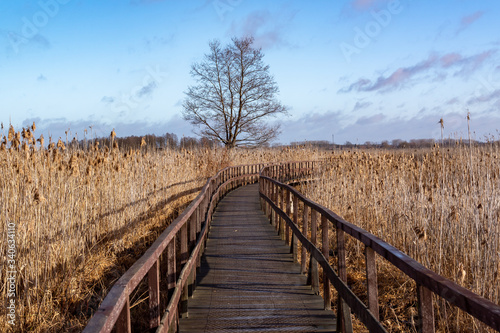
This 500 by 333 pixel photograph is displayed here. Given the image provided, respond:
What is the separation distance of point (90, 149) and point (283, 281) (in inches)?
199

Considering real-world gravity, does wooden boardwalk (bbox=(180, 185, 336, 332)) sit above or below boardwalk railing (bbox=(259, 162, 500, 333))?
below

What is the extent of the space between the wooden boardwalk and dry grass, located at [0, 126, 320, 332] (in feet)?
4.81

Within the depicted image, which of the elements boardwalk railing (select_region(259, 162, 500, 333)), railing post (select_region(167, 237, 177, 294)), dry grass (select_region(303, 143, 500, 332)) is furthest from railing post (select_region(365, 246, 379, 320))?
railing post (select_region(167, 237, 177, 294))

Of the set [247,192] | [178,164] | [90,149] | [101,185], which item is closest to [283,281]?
[101,185]

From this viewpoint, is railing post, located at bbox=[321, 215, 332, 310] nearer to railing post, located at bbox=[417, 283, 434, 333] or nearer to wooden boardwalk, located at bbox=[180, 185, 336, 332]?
wooden boardwalk, located at bbox=[180, 185, 336, 332]

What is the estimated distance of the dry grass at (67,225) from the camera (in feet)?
15.5

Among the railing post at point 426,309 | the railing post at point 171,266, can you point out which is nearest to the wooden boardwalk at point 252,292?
the railing post at point 171,266

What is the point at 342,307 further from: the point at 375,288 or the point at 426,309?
the point at 426,309

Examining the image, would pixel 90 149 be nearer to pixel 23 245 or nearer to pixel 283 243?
pixel 23 245

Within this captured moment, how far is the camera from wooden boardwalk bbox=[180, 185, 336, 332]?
4.26 metres

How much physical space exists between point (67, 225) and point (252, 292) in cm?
300

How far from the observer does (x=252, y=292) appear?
526cm

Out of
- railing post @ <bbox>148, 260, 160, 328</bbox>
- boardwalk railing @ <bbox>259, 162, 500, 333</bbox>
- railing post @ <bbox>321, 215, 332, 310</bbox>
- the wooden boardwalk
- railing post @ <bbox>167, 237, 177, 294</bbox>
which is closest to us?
boardwalk railing @ <bbox>259, 162, 500, 333</bbox>

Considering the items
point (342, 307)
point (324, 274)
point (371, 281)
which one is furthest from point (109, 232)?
point (371, 281)
